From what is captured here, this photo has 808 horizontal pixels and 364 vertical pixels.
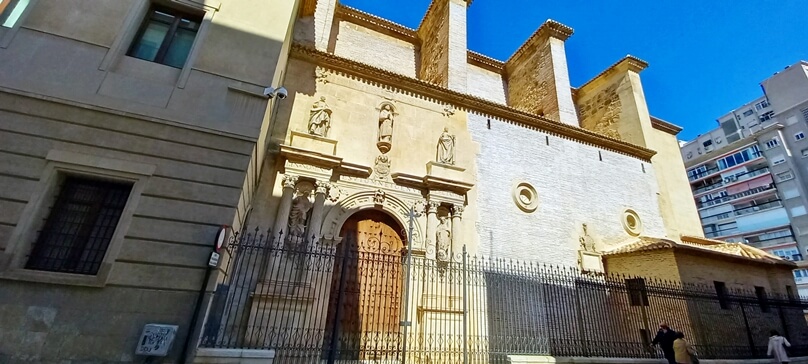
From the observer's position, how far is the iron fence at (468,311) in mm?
7395

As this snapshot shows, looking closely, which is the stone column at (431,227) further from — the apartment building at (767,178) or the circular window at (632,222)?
the apartment building at (767,178)

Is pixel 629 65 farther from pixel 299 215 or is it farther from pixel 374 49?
pixel 299 215

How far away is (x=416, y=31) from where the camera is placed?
16.8m

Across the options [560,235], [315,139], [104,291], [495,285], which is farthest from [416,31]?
[104,291]

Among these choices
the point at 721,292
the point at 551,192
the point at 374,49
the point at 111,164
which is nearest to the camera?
the point at 111,164

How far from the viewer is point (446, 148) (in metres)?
11.2

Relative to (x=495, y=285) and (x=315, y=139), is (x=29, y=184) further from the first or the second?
(x=495, y=285)

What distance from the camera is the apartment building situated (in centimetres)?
3272

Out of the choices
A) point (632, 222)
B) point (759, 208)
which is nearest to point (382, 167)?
point (632, 222)

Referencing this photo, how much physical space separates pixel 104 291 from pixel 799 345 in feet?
61.2

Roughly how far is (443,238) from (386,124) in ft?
13.3

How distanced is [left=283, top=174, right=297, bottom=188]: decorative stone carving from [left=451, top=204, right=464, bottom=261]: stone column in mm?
4775

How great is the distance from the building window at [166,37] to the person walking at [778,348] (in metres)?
16.3

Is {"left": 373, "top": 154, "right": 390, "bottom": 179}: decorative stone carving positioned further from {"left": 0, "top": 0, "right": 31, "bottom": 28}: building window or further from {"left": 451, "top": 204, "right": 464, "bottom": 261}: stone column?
{"left": 0, "top": 0, "right": 31, "bottom": 28}: building window
